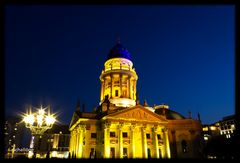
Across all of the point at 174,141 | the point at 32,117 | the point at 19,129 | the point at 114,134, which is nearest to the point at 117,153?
the point at 114,134

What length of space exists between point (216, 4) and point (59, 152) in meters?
80.3

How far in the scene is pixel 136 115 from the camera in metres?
46.9

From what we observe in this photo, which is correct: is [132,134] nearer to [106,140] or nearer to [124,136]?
[124,136]

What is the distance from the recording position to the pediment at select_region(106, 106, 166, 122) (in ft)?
149

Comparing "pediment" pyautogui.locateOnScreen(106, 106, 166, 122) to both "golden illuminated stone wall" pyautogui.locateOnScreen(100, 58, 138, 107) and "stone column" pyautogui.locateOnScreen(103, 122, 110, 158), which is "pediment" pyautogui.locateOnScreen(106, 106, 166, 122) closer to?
"stone column" pyautogui.locateOnScreen(103, 122, 110, 158)

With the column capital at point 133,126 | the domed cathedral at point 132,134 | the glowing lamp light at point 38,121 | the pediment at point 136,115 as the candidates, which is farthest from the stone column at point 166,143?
the glowing lamp light at point 38,121

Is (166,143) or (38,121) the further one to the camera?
(166,143)

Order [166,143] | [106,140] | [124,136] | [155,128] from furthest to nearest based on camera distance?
[166,143] → [155,128] → [124,136] → [106,140]

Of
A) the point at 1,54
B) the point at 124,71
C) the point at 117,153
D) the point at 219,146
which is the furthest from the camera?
the point at 124,71

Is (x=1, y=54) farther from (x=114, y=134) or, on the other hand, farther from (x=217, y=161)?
(x=114, y=134)

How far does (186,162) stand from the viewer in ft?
18.3

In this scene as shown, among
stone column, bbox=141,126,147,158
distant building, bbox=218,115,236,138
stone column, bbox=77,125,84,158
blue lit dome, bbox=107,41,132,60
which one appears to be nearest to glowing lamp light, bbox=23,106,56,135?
stone column, bbox=77,125,84,158

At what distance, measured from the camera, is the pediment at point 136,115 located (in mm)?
45281

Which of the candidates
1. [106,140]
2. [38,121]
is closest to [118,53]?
[106,140]
